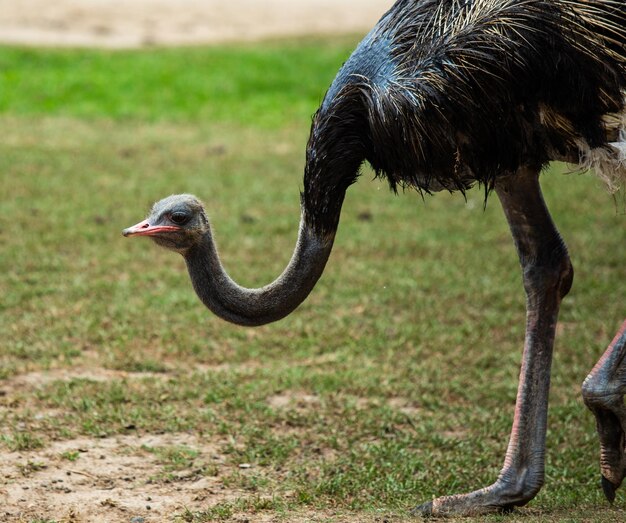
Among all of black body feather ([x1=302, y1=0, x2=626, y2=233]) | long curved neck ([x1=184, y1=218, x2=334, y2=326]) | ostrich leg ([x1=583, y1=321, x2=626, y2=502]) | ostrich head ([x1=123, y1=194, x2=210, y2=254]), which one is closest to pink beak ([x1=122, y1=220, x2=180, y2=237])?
ostrich head ([x1=123, y1=194, x2=210, y2=254])

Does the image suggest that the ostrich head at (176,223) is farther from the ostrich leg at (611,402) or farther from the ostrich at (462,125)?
the ostrich leg at (611,402)

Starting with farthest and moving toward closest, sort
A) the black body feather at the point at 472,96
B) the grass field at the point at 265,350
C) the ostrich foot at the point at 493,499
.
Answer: the grass field at the point at 265,350 < the ostrich foot at the point at 493,499 < the black body feather at the point at 472,96

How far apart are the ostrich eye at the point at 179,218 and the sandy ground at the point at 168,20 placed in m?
13.3

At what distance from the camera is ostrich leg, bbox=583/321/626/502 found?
170 inches

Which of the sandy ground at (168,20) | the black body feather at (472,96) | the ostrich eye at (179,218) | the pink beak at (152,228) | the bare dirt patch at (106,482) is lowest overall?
the bare dirt patch at (106,482)

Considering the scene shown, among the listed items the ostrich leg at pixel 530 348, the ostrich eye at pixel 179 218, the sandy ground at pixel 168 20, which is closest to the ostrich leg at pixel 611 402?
the ostrich leg at pixel 530 348

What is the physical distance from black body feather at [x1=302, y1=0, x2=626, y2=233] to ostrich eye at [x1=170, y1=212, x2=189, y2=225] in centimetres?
50

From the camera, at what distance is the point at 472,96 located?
4223 mm

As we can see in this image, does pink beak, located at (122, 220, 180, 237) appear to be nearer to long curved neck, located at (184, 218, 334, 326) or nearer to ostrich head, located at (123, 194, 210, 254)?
ostrich head, located at (123, 194, 210, 254)

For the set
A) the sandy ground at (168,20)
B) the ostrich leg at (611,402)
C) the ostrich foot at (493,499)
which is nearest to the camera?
the ostrich leg at (611,402)

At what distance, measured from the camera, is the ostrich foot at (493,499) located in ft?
15.3

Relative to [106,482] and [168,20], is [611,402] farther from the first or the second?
[168,20]

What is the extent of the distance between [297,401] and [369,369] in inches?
25.0

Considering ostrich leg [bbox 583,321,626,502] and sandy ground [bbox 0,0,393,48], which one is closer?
ostrich leg [bbox 583,321,626,502]
